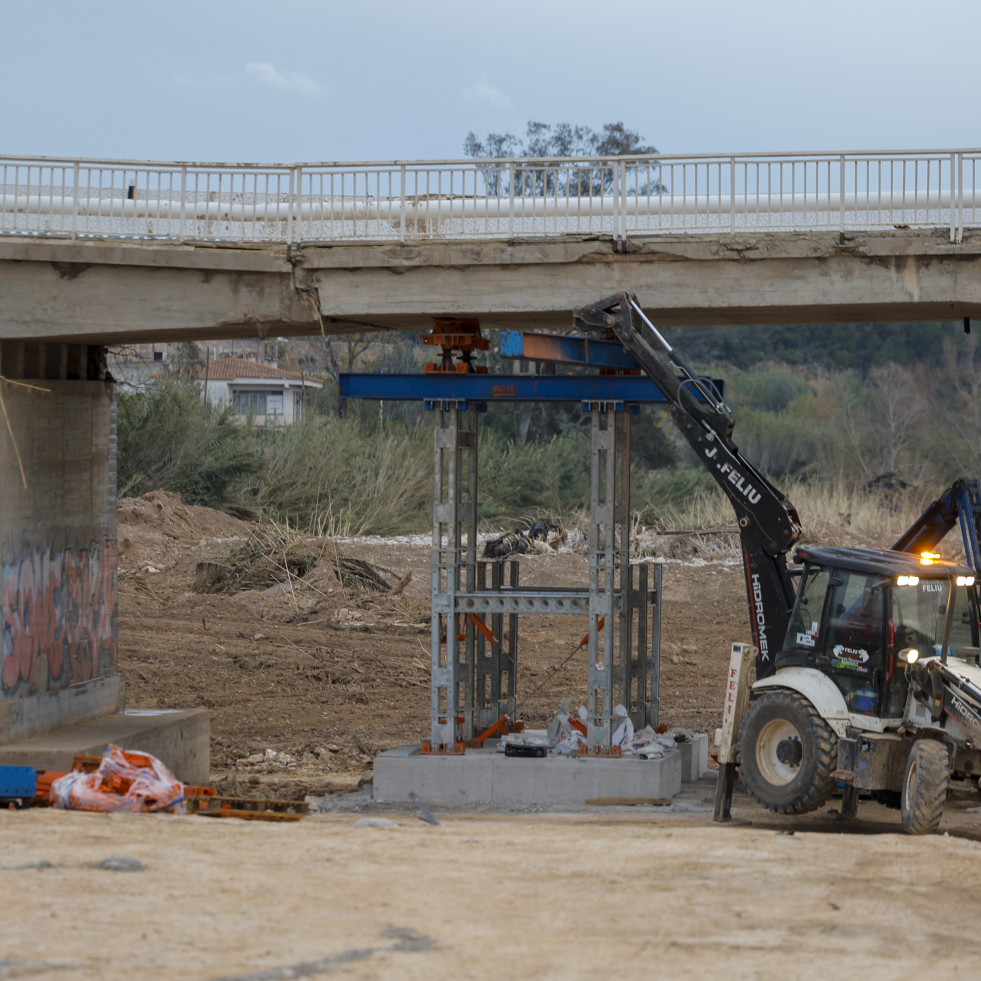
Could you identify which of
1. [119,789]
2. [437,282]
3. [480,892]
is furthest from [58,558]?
[480,892]

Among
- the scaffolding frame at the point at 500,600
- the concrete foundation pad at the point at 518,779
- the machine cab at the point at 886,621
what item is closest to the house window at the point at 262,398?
the scaffolding frame at the point at 500,600

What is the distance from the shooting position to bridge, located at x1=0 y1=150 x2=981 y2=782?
47.5ft

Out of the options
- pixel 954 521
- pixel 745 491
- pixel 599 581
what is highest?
pixel 745 491

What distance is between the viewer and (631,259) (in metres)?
14.8

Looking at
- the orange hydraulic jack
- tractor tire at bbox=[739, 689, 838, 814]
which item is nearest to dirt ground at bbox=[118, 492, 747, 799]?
the orange hydraulic jack

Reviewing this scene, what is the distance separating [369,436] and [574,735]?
28.0 m

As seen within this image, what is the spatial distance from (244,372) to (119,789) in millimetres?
52501

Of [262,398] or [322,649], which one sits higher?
[262,398]

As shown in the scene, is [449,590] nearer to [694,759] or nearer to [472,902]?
[694,759]

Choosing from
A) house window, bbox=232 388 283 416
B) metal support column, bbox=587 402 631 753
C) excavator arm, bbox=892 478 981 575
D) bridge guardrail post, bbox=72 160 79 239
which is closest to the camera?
excavator arm, bbox=892 478 981 575

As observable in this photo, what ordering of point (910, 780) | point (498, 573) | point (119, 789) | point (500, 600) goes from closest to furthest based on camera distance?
point (910, 780)
point (119, 789)
point (500, 600)
point (498, 573)

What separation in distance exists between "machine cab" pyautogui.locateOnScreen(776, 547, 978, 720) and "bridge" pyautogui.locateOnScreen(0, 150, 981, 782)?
3.28 meters

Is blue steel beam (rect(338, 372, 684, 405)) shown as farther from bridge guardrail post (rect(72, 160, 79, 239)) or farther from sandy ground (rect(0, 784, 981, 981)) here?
sandy ground (rect(0, 784, 981, 981))

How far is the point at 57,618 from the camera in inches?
627
